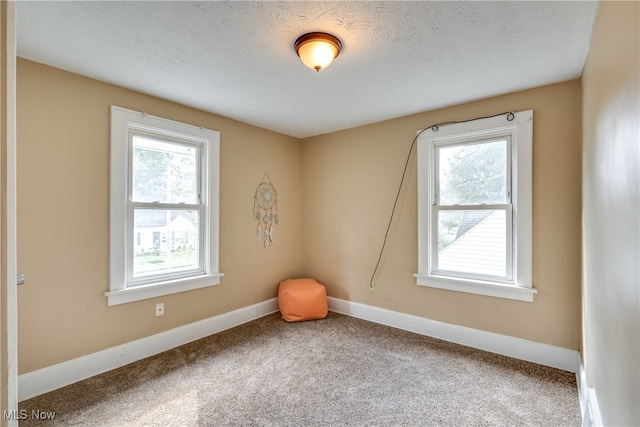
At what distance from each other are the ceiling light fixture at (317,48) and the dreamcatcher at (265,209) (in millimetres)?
2039

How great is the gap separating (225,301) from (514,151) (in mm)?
3245

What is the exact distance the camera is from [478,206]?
285cm

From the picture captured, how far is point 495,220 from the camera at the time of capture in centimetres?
277

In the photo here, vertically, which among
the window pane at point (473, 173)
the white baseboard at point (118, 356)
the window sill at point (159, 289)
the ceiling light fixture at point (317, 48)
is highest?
the ceiling light fixture at point (317, 48)

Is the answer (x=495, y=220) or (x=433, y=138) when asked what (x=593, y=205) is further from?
(x=433, y=138)

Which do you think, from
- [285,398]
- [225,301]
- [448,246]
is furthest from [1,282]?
[448,246]

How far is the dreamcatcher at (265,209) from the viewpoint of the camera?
12.0 ft

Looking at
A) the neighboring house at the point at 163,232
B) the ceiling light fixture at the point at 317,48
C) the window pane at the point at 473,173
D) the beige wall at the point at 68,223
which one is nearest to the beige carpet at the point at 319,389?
the beige wall at the point at 68,223

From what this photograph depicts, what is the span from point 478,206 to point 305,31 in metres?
2.19

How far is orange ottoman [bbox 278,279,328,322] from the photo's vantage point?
3.49 meters

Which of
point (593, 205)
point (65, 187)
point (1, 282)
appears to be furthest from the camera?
point (65, 187)

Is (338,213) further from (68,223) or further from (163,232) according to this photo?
(68,223)

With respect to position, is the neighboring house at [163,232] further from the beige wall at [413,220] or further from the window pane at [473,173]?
the window pane at [473,173]

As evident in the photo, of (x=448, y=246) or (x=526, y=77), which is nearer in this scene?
(x=526, y=77)
